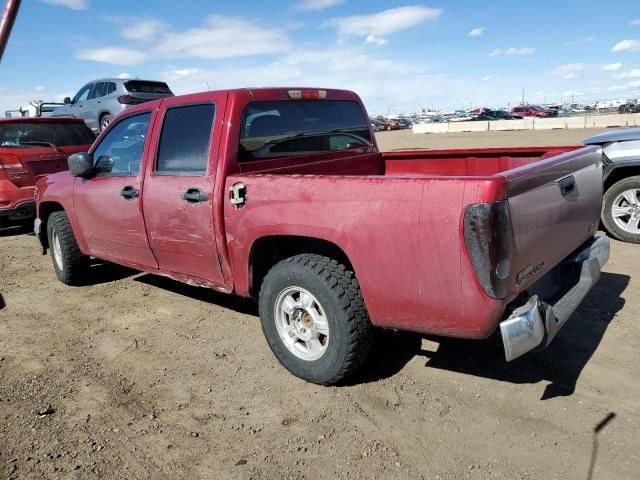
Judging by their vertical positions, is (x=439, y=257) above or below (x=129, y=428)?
above

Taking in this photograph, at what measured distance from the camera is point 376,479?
2.36 m

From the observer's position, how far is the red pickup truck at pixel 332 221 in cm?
242

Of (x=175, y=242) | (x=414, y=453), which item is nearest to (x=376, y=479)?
(x=414, y=453)

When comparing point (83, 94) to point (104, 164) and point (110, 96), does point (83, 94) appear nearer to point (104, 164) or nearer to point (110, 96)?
point (110, 96)

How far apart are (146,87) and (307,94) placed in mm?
10389

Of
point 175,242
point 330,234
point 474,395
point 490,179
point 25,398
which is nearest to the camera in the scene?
point 490,179

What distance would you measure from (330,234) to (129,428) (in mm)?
1574

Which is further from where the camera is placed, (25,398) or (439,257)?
(25,398)

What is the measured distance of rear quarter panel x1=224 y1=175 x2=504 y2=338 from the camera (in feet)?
7.80

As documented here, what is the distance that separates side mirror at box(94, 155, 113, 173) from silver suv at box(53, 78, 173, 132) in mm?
8468

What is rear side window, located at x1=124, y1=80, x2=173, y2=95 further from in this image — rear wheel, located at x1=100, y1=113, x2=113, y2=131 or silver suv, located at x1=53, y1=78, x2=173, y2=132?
rear wheel, located at x1=100, y1=113, x2=113, y2=131

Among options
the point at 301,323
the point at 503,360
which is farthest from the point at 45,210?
the point at 503,360

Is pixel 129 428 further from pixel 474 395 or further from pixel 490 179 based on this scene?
pixel 490 179

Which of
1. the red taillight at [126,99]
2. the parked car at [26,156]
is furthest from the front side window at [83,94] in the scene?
the parked car at [26,156]
